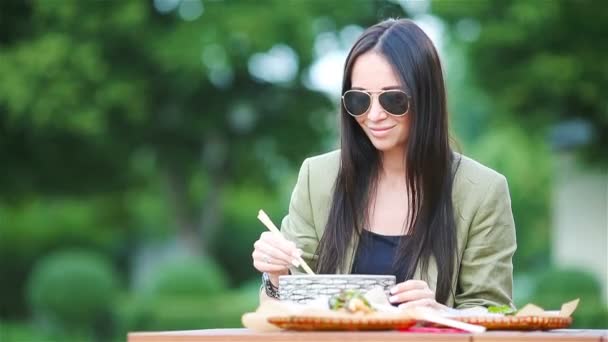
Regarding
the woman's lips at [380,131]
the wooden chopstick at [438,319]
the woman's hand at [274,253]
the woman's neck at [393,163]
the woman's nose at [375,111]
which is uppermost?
the woman's nose at [375,111]

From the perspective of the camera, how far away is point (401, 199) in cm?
324

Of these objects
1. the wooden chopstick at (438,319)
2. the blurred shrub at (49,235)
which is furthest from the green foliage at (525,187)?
the wooden chopstick at (438,319)

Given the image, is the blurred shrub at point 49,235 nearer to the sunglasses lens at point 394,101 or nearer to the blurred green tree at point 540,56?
the blurred green tree at point 540,56

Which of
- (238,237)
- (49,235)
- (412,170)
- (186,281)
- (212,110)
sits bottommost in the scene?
(186,281)

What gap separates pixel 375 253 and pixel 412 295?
50 centimetres

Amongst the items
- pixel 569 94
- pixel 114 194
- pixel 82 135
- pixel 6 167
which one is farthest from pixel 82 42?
pixel 569 94

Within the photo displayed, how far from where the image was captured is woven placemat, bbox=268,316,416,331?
2314 millimetres

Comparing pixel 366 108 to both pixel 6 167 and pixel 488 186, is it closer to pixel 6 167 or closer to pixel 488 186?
pixel 488 186

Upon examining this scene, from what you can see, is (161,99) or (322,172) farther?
(161,99)

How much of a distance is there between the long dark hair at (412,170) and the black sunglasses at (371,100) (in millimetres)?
42

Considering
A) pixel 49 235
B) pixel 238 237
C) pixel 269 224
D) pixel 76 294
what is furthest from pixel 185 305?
pixel 269 224

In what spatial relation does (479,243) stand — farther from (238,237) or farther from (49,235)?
(49,235)

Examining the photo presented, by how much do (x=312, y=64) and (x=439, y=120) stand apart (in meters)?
15.1

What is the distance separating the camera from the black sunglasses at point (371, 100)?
9.71 feet
